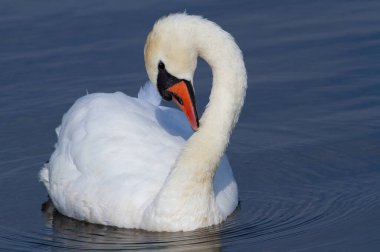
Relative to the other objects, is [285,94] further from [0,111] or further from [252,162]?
[0,111]

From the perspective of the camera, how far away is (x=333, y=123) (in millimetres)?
12617

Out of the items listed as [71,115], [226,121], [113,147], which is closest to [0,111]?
[71,115]

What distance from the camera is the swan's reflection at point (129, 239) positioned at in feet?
32.8

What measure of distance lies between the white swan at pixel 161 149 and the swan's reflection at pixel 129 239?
0.07 metres

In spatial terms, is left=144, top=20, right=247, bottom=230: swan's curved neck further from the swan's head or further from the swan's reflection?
the swan's reflection

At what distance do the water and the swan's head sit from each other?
121cm

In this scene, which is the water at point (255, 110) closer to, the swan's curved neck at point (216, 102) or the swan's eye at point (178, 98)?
the swan's curved neck at point (216, 102)

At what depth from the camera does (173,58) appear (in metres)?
9.91

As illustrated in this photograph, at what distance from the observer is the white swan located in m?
9.90

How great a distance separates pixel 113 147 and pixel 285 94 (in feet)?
10.4

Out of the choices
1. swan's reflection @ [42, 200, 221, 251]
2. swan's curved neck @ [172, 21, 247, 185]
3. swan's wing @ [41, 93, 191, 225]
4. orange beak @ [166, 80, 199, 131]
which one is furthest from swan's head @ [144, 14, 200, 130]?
swan's reflection @ [42, 200, 221, 251]

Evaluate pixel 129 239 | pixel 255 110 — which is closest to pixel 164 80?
pixel 129 239

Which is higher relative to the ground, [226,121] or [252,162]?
[226,121]

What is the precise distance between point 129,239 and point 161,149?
3.06 feet
